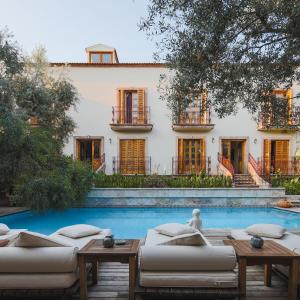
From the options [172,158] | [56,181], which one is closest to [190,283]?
[56,181]

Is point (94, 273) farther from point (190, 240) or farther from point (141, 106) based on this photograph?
point (141, 106)

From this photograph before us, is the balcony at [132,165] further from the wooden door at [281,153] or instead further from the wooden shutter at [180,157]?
the wooden door at [281,153]

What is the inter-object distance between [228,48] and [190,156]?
1127 centimetres

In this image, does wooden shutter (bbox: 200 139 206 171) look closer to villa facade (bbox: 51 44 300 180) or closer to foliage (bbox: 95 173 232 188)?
villa facade (bbox: 51 44 300 180)

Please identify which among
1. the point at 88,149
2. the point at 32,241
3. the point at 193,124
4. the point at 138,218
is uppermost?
the point at 193,124

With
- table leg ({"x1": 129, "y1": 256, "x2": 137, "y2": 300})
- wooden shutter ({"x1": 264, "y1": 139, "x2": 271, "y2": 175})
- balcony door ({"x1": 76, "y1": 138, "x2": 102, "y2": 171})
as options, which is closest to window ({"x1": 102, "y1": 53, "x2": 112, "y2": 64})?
balcony door ({"x1": 76, "y1": 138, "x2": 102, "y2": 171})

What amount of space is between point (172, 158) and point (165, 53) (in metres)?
10.8

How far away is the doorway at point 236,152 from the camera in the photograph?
16.7 m

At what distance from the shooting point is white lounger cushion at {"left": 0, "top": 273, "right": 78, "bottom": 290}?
2.99 m

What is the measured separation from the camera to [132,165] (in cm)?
1639

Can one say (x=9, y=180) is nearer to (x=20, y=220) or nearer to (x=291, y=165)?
(x=20, y=220)

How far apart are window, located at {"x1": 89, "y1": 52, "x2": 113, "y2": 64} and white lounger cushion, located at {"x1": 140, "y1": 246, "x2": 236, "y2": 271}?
1563 cm

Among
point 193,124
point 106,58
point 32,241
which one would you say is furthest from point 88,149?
point 32,241

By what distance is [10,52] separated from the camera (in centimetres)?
812
